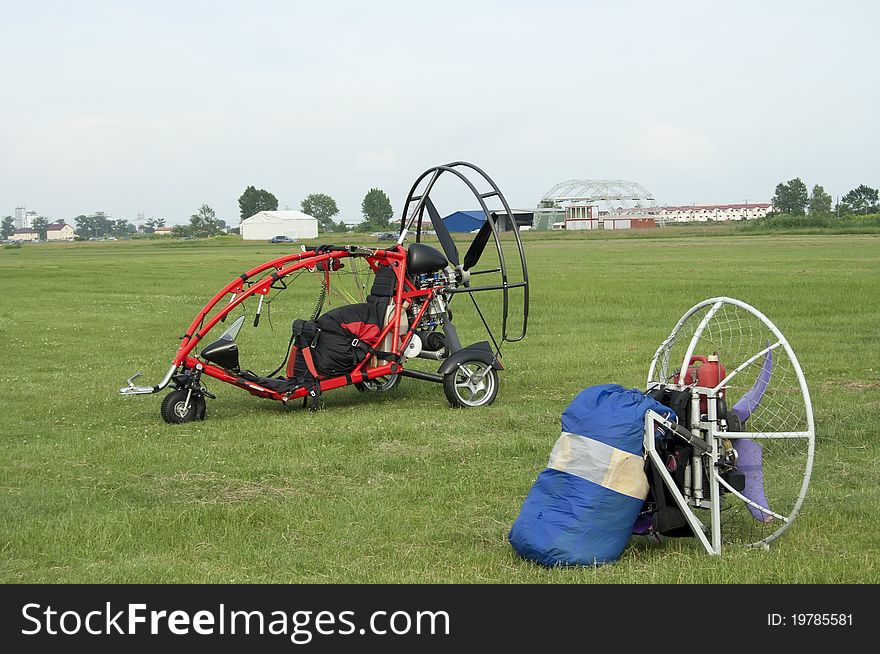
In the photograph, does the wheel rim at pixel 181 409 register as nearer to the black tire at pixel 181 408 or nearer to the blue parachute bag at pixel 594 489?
the black tire at pixel 181 408

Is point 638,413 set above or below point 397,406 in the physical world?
above

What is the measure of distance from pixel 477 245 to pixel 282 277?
2.76 m

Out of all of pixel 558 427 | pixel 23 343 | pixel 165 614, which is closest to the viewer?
pixel 165 614

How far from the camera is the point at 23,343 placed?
18891mm

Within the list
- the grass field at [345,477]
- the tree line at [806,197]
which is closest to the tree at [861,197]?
the tree line at [806,197]

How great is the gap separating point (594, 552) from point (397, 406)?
620 centimetres

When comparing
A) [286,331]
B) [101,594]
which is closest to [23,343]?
[286,331]

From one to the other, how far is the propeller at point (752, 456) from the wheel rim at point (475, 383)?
541cm

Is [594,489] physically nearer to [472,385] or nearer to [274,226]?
Result: [472,385]

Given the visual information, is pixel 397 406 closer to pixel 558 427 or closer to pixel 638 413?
pixel 558 427

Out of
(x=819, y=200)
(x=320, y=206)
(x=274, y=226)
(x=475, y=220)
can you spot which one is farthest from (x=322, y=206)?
(x=475, y=220)

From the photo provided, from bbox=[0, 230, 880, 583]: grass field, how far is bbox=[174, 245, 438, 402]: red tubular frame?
1.30ft

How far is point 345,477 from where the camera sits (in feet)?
27.5

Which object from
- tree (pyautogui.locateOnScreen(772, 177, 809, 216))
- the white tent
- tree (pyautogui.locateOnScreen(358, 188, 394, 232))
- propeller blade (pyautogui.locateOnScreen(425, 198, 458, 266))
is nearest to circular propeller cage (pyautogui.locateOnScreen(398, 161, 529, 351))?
propeller blade (pyautogui.locateOnScreen(425, 198, 458, 266))
